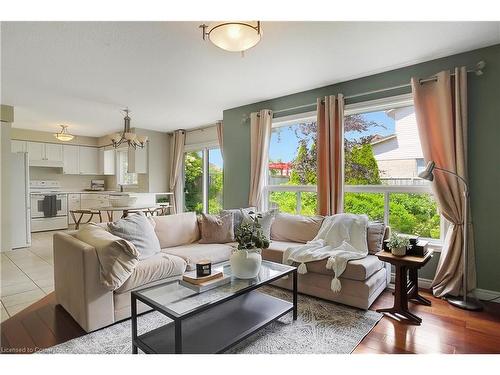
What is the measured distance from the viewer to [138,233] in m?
2.62

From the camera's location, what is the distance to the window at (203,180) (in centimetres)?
599

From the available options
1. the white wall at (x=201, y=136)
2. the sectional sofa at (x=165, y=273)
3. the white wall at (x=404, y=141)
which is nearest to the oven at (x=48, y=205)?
the white wall at (x=201, y=136)

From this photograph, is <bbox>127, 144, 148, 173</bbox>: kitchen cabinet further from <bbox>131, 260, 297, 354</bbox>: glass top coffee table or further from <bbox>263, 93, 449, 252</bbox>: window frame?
<bbox>131, 260, 297, 354</bbox>: glass top coffee table

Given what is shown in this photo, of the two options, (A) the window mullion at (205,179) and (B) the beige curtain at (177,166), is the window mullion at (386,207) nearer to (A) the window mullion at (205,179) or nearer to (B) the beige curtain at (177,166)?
(A) the window mullion at (205,179)

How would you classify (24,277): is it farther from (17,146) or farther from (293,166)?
(17,146)

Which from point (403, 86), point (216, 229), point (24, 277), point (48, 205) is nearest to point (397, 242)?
point (403, 86)

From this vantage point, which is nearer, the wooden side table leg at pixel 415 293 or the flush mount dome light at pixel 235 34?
the flush mount dome light at pixel 235 34

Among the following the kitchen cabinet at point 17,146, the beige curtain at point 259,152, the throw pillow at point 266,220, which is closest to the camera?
the throw pillow at point 266,220

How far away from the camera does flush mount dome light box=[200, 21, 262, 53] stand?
1.98 m

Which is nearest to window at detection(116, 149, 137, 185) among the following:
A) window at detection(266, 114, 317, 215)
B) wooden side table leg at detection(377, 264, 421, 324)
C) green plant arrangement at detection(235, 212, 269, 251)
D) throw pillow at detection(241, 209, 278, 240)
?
window at detection(266, 114, 317, 215)

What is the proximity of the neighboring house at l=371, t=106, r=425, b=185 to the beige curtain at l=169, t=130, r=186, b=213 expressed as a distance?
14.8 ft

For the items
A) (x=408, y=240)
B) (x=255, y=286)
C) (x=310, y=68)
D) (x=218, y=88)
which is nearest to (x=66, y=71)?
(x=218, y=88)

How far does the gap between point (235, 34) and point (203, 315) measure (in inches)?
82.0

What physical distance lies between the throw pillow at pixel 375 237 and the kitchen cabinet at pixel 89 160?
742cm
